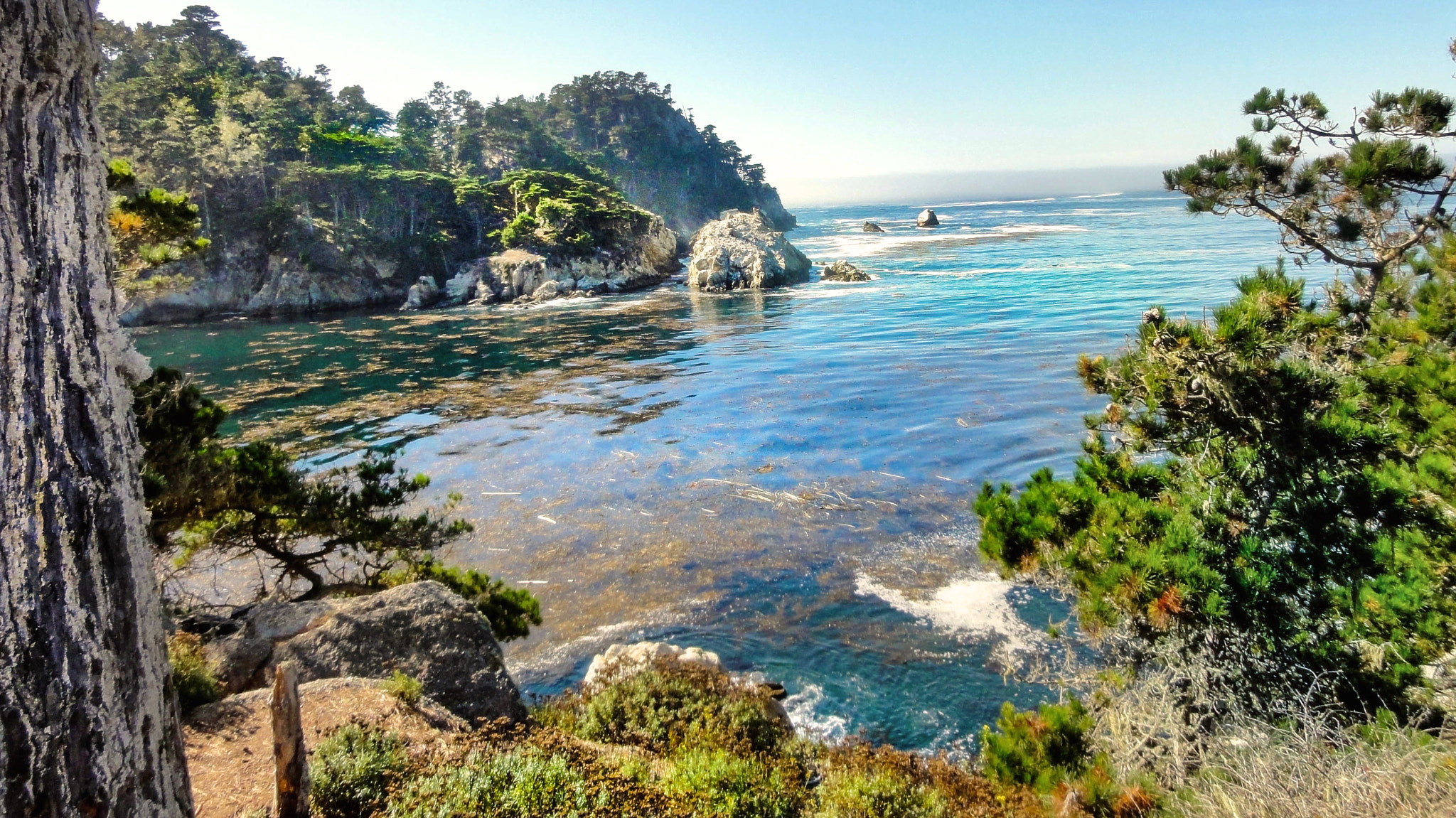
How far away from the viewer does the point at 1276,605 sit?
5598 mm

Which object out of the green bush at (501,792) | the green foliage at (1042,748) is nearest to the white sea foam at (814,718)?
the green foliage at (1042,748)

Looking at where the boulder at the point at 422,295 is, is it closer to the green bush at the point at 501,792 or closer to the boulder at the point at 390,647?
the boulder at the point at 390,647

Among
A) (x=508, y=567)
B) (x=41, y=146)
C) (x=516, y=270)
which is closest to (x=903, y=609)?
(x=508, y=567)

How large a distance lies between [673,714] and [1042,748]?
404 cm

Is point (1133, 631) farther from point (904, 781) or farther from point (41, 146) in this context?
point (41, 146)

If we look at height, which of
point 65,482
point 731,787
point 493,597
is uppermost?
point 65,482

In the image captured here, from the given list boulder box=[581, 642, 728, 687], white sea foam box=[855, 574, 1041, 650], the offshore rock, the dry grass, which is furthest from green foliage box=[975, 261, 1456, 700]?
the offshore rock

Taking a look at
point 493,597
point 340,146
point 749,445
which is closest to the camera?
point 493,597

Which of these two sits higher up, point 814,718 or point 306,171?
point 306,171

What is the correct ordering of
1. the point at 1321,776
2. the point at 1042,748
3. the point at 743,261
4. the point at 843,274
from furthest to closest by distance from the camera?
the point at 843,274 → the point at 743,261 → the point at 1042,748 → the point at 1321,776

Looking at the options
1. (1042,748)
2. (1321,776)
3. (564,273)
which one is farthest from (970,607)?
(564,273)

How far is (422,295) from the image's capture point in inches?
2079

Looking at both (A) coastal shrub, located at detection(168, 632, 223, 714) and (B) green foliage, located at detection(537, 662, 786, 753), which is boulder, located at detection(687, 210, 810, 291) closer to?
(B) green foliage, located at detection(537, 662, 786, 753)

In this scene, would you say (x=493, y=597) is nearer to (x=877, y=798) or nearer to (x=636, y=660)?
(x=636, y=660)
